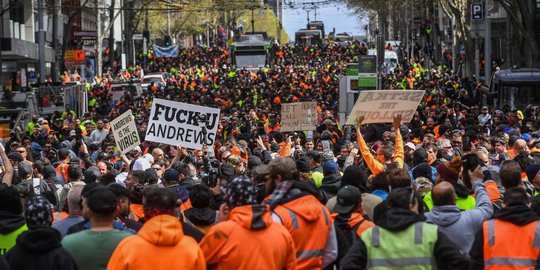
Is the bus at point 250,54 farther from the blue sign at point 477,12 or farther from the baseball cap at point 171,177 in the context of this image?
the baseball cap at point 171,177

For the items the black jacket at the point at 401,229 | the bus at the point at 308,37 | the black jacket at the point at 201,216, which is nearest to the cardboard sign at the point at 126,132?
the black jacket at the point at 201,216

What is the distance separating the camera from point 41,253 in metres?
6.73

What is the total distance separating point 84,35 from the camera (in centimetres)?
5247

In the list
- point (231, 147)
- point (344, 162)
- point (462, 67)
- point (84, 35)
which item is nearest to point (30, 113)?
point (231, 147)

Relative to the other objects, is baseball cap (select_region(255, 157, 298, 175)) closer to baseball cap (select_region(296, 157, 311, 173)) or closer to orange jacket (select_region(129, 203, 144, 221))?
orange jacket (select_region(129, 203, 144, 221))

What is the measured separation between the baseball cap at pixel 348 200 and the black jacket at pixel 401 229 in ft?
5.75

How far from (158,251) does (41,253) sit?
653mm

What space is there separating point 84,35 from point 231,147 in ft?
117

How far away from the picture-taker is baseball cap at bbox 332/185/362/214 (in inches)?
341

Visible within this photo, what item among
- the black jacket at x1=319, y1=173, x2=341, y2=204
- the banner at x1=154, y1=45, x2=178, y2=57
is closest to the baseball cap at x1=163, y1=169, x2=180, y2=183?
the black jacket at x1=319, y1=173, x2=341, y2=204

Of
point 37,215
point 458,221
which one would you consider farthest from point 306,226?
point 37,215

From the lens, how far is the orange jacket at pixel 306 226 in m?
7.51

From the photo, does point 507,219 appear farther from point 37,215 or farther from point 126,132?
point 126,132

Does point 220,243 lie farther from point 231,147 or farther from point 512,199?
point 231,147
